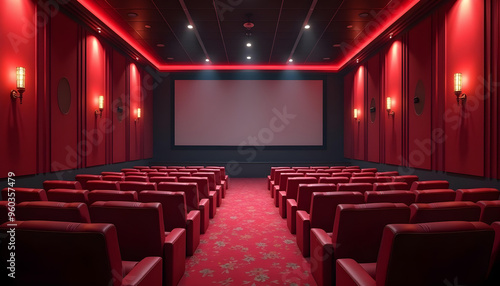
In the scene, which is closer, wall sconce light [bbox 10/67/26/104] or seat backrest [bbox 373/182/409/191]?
seat backrest [bbox 373/182/409/191]

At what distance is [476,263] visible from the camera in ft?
4.44

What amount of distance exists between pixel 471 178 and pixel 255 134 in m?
7.28

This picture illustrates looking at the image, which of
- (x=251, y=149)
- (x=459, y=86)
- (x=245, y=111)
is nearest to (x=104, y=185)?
(x=459, y=86)

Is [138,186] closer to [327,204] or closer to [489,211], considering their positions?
[327,204]

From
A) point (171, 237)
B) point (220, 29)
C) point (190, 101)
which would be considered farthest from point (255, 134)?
point (171, 237)

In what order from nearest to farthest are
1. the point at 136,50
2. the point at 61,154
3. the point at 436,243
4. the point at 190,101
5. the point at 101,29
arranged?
the point at 436,243, the point at 61,154, the point at 101,29, the point at 136,50, the point at 190,101

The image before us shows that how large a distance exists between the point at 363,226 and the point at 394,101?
239 inches

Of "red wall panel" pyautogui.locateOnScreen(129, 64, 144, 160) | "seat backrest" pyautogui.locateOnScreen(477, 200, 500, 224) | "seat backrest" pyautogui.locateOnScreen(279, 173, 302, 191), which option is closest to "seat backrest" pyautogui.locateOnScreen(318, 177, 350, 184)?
"seat backrest" pyautogui.locateOnScreen(279, 173, 302, 191)

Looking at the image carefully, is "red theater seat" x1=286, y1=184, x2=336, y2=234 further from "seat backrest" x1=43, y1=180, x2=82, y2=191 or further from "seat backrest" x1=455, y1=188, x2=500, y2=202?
"seat backrest" x1=43, y1=180, x2=82, y2=191

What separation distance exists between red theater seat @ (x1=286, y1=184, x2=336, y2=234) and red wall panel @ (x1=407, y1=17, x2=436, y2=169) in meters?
3.38

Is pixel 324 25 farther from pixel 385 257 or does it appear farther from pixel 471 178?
pixel 385 257

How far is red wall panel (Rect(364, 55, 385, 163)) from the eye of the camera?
8.06 m

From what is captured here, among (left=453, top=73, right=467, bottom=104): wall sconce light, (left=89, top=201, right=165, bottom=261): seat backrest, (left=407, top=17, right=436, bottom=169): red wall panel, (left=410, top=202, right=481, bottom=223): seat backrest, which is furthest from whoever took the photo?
(left=407, top=17, right=436, bottom=169): red wall panel

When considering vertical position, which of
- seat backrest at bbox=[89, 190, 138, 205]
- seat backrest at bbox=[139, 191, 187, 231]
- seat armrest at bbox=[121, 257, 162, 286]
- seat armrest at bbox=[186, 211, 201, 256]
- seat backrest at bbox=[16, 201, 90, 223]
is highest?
seat backrest at bbox=[16, 201, 90, 223]
